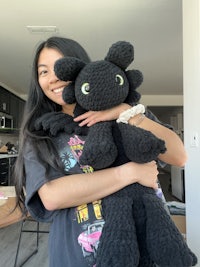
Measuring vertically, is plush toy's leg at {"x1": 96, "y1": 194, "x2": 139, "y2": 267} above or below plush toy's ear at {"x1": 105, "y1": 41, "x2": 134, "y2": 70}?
below

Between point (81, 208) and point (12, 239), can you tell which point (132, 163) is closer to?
point (81, 208)

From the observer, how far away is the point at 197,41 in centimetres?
161

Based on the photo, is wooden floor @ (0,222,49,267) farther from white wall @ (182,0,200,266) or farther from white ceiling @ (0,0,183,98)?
white ceiling @ (0,0,183,98)

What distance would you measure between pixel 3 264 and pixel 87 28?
8.13ft

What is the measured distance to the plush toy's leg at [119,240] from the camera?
0.50m

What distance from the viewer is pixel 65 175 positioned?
692mm

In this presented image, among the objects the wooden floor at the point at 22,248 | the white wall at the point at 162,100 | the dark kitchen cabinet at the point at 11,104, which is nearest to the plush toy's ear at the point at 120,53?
the wooden floor at the point at 22,248

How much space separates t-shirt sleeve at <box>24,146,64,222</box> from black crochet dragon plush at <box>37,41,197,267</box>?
6.0 inches

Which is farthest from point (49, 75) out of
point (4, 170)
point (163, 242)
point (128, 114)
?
point (4, 170)

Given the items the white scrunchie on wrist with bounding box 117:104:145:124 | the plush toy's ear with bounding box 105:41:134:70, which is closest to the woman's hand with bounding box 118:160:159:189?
the white scrunchie on wrist with bounding box 117:104:145:124

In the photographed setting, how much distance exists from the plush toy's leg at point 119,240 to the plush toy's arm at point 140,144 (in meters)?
0.10

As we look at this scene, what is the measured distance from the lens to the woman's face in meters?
0.76

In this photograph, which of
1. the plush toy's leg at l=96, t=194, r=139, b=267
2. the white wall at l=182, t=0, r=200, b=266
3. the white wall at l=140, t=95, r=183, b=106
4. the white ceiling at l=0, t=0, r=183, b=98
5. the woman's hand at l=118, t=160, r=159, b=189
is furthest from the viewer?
the white wall at l=140, t=95, r=183, b=106

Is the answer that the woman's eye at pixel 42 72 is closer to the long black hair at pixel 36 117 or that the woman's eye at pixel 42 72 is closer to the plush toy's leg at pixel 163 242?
the long black hair at pixel 36 117
